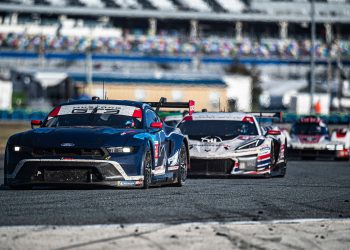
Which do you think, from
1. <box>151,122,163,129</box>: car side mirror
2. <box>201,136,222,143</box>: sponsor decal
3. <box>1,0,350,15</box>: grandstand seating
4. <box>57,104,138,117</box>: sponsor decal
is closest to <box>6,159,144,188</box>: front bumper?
<box>151,122,163,129</box>: car side mirror

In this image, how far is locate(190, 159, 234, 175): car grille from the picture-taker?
16.6 metres

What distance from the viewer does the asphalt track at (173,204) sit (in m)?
8.73

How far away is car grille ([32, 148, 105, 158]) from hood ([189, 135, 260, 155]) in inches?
→ 198

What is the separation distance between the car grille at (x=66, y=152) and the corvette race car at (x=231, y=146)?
497cm

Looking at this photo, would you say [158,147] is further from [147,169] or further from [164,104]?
[164,104]

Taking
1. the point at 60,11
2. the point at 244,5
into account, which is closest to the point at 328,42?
the point at 244,5

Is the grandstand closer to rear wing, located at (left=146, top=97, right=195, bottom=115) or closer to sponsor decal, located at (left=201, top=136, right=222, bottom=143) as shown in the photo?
sponsor decal, located at (left=201, top=136, right=222, bottom=143)

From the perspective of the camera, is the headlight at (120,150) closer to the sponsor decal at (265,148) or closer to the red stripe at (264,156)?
the red stripe at (264,156)

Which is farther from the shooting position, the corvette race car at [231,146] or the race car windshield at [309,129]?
the race car windshield at [309,129]

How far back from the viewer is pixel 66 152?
465 inches

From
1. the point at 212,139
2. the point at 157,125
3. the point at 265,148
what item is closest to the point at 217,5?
the point at 265,148

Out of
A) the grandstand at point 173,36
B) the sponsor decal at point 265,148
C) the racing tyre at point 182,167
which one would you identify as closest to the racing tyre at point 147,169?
the racing tyre at point 182,167

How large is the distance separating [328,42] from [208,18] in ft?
41.2

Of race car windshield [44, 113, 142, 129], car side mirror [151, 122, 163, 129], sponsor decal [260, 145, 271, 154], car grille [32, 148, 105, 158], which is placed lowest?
sponsor decal [260, 145, 271, 154]
